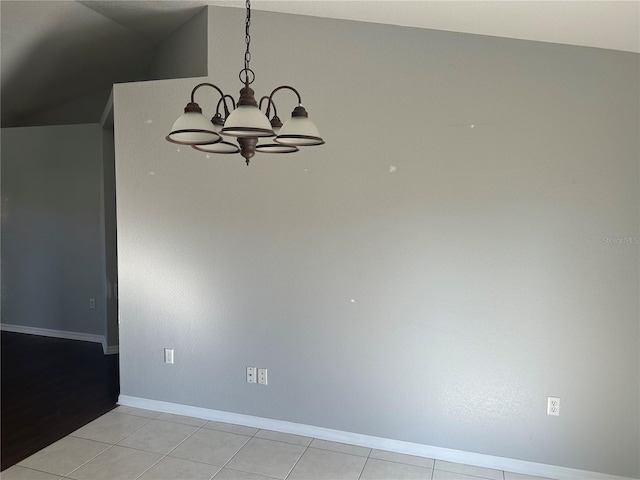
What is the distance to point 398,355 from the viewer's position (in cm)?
282

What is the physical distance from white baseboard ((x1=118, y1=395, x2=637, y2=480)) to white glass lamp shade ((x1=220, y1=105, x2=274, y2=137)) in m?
2.20

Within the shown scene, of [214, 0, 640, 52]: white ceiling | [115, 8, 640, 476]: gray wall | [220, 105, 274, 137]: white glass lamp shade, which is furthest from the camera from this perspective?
[115, 8, 640, 476]: gray wall

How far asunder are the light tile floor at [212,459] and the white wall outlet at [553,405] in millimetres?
398

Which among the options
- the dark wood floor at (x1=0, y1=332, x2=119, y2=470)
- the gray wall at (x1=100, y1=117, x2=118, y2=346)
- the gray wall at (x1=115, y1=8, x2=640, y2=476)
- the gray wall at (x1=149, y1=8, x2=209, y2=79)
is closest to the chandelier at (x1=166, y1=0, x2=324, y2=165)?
the gray wall at (x1=115, y1=8, x2=640, y2=476)

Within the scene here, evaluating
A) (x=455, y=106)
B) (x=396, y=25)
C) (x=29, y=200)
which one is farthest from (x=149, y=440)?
(x=29, y=200)

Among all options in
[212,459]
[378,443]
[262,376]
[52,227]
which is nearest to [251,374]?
[262,376]

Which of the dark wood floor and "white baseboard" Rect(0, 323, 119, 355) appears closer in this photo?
the dark wood floor

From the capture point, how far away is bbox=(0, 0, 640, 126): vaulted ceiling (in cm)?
218

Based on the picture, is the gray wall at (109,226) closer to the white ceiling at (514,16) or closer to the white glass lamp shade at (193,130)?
the white ceiling at (514,16)

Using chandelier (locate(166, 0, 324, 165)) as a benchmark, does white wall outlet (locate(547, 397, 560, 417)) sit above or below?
below

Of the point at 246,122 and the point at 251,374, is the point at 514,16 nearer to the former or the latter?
the point at 246,122

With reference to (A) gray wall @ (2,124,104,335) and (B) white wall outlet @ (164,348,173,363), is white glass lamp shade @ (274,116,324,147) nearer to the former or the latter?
(B) white wall outlet @ (164,348,173,363)

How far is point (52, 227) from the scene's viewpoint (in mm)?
5164

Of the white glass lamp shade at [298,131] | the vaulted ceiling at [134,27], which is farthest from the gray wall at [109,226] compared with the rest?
the white glass lamp shade at [298,131]
